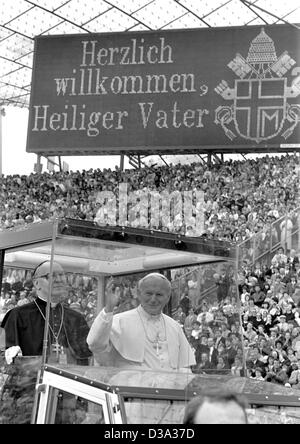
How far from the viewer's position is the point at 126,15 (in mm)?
25766

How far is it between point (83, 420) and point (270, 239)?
44.8ft

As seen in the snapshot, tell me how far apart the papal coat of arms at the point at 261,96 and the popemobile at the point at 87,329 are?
18632 millimetres

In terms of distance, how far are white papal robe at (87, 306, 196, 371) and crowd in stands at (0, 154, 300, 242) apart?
1288 cm

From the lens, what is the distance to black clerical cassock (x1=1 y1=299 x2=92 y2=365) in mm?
3988

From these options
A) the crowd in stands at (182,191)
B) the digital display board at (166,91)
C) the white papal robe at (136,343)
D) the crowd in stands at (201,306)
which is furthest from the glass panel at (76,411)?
the digital display board at (166,91)

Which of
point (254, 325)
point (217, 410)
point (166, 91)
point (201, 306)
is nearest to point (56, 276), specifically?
point (201, 306)

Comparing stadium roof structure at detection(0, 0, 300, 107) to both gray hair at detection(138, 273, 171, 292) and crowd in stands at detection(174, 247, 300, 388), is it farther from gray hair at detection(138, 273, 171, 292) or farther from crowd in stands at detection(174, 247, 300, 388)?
gray hair at detection(138, 273, 171, 292)

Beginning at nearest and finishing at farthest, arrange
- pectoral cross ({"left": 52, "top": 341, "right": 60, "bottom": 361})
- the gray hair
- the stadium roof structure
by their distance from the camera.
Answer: pectoral cross ({"left": 52, "top": 341, "right": 60, "bottom": 361}), the gray hair, the stadium roof structure

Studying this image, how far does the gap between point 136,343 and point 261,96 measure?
1982cm

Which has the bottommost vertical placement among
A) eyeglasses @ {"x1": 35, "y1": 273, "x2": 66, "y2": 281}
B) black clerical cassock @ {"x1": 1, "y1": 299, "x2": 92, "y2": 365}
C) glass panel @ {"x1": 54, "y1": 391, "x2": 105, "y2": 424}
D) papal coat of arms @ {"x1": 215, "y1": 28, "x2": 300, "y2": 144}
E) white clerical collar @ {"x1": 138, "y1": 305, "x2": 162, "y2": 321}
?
glass panel @ {"x1": 54, "y1": 391, "x2": 105, "y2": 424}

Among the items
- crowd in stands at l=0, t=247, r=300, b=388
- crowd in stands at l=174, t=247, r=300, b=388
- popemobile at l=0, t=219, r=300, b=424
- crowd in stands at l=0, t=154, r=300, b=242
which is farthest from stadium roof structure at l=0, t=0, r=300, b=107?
popemobile at l=0, t=219, r=300, b=424

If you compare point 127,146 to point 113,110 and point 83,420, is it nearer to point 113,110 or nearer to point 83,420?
point 113,110

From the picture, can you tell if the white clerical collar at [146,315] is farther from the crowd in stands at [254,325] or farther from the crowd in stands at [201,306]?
the crowd in stands at [254,325]

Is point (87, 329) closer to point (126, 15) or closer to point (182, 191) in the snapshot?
point (182, 191)
